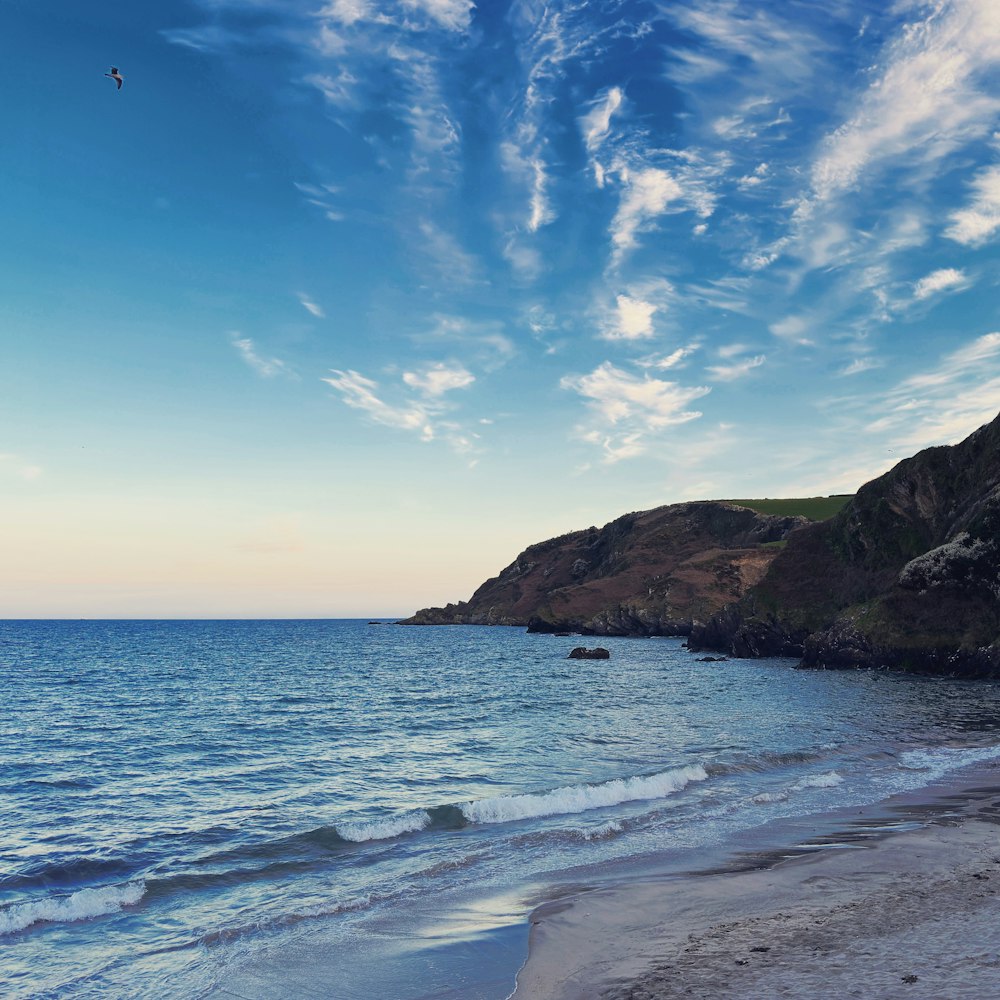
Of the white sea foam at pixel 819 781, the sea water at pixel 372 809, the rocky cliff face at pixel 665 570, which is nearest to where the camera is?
the sea water at pixel 372 809

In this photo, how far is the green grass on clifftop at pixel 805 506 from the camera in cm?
17125

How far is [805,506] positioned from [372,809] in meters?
181

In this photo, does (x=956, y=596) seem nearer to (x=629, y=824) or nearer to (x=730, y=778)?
(x=730, y=778)

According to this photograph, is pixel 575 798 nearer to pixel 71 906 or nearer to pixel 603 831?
pixel 603 831

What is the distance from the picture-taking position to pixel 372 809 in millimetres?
20031

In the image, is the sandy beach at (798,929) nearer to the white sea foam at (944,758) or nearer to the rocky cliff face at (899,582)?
the white sea foam at (944,758)

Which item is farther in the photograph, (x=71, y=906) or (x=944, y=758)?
(x=944, y=758)

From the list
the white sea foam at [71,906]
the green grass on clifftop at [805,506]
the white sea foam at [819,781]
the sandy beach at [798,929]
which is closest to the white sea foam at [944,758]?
the white sea foam at [819,781]

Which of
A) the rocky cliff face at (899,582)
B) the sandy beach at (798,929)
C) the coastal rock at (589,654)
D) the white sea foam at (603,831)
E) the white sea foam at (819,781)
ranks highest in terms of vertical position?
the rocky cliff face at (899,582)

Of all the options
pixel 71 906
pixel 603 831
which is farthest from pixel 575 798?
pixel 71 906

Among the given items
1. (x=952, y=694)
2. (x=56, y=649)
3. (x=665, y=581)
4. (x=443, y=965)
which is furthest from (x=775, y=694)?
(x=56, y=649)

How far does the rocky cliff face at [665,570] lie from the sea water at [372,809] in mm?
81093

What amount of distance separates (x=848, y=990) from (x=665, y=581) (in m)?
134

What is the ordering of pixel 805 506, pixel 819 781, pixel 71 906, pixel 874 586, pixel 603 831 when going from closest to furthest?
pixel 71 906
pixel 603 831
pixel 819 781
pixel 874 586
pixel 805 506
